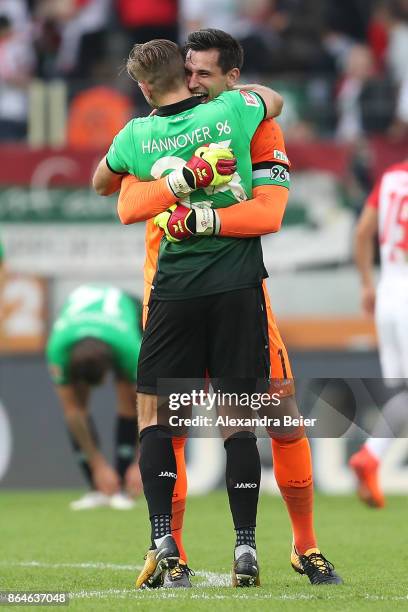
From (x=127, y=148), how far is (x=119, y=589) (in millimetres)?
1685

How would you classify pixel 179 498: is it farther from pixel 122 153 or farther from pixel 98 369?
pixel 98 369

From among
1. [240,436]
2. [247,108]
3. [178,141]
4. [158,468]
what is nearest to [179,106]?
[178,141]

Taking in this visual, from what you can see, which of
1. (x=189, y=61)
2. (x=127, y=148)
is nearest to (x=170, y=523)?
(x=127, y=148)

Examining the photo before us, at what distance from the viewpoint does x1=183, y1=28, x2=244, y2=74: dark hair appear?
5.46 m

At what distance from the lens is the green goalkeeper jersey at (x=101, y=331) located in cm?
939

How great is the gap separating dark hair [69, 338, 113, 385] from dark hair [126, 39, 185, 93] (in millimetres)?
4116

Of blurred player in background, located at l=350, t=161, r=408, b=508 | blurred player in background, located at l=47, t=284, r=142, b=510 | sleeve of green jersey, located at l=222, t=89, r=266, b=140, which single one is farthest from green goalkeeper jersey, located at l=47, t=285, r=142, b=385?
sleeve of green jersey, located at l=222, t=89, r=266, b=140

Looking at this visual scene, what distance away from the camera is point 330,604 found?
4730mm

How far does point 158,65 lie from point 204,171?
0.46 metres

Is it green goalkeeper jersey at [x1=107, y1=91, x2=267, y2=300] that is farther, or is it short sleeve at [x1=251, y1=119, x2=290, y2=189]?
short sleeve at [x1=251, y1=119, x2=290, y2=189]

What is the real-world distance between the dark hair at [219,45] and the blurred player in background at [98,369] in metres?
4.00

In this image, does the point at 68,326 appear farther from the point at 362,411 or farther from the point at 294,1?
the point at 294,1

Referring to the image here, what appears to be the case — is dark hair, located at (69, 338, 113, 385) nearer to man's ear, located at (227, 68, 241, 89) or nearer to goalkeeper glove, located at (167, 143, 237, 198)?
man's ear, located at (227, 68, 241, 89)

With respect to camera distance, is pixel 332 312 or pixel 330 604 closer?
pixel 330 604
